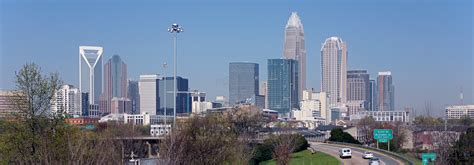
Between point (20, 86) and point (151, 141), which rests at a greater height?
point (20, 86)

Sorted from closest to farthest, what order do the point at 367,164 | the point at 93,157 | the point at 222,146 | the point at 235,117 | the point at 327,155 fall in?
1. the point at 93,157
2. the point at 222,146
3. the point at 367,164
4. the point at 327,155
5. the point at 235,117

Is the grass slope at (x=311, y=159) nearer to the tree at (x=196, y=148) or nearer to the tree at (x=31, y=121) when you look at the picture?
the tree at (x=196, y=148)

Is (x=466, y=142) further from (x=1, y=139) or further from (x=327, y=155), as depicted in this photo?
(x=1, y=139)

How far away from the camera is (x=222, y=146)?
30594mm

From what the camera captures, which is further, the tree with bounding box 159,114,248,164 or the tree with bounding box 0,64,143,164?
the tree with bounding box 0,64,143,164

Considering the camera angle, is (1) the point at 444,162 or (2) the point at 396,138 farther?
(2) the point at 396,138

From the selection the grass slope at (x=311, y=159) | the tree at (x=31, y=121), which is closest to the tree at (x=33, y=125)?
the tree at (x=31, y=121)

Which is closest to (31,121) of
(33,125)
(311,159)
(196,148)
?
(33,125)

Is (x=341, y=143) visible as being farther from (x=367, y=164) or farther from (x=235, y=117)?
(x=367, y=164)

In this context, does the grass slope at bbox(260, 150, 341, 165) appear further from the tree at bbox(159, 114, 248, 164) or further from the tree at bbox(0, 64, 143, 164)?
the tree at bbox(0, 64, 143, 164)

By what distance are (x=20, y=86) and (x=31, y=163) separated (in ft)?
14.6

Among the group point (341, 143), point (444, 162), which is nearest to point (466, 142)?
point (444, 162)

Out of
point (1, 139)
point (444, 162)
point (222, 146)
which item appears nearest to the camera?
point (1, 139)

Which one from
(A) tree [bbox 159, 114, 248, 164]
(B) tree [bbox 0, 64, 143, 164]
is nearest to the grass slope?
(A) tree [bbox 159, 114, 248, 164]
